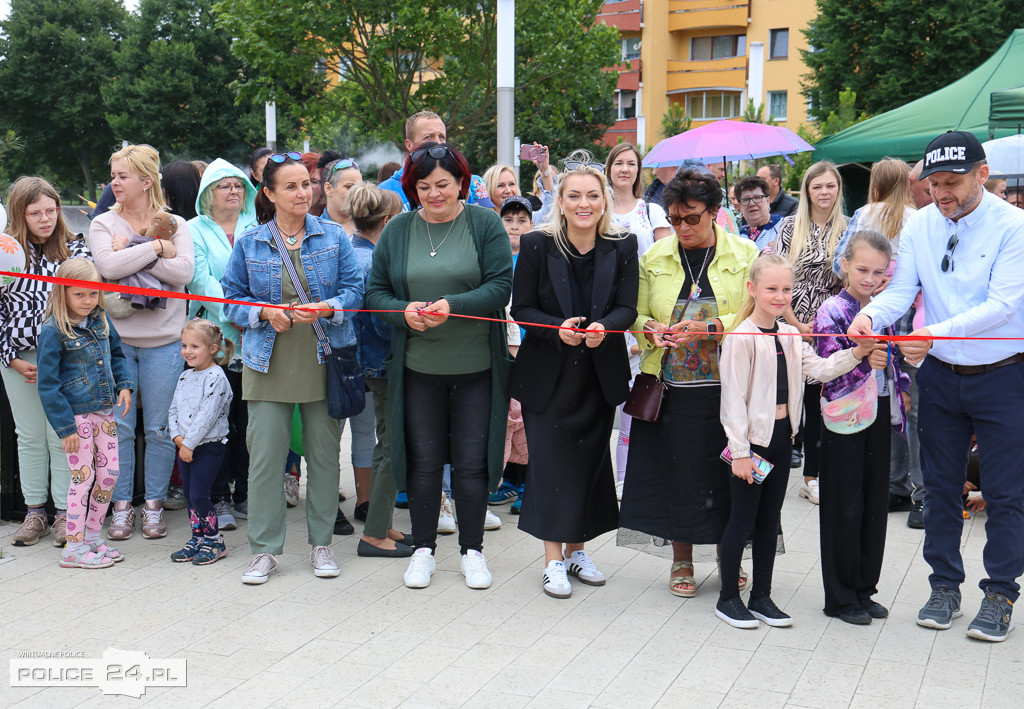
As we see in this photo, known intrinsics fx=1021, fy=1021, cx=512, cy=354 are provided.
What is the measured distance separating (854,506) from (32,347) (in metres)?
4.37

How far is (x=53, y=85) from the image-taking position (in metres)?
43.8

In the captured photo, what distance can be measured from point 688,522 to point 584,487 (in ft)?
1.74

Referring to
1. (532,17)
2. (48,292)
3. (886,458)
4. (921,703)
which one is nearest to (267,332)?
(48,292)

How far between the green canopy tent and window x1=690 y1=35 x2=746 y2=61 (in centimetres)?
4233

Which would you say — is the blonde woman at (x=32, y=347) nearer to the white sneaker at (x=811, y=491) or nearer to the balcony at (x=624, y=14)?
the white sneaker at (x=811, y=491)

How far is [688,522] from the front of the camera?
15.7ft

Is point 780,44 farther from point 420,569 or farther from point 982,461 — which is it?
point 420,569

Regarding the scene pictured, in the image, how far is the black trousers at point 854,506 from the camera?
14.5 feet

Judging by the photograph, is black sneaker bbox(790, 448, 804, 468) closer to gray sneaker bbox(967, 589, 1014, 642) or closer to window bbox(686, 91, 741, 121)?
gray sneaker bbox(967, 589, 1014, 642)

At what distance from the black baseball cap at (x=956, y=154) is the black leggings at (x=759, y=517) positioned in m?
1.24

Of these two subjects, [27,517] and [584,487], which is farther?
[27,517]

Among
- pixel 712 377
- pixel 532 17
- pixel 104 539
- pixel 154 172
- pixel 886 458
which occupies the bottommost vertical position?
pixel 104 539

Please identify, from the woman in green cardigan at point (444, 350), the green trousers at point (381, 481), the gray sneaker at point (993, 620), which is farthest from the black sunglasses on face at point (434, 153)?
the gray sneaker at point (993, 620)

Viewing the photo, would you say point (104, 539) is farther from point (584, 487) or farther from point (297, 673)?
point (584, 487)
